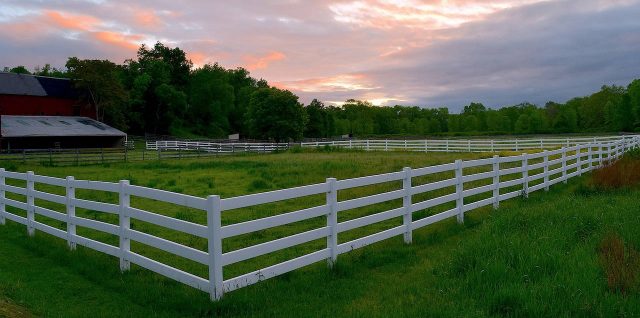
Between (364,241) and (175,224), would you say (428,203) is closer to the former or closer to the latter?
(364,241)

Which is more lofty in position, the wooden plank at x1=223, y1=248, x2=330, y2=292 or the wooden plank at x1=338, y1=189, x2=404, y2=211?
the wooden plank at x1=338, y1=189, x2=404, y2=211

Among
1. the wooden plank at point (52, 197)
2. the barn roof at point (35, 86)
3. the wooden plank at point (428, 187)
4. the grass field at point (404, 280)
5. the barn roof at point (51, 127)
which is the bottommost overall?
the grass field at point (404, 280)

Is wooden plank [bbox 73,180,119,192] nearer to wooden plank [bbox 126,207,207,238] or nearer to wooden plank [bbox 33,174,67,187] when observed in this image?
wooden plank [bbox 33,174,67,187]

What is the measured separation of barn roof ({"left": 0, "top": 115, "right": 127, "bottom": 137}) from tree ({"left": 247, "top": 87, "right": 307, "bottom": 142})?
24.3 meters

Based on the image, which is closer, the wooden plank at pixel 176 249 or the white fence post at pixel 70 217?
the wooden plank at pixel 176 249

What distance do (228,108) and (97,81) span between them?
135 ft

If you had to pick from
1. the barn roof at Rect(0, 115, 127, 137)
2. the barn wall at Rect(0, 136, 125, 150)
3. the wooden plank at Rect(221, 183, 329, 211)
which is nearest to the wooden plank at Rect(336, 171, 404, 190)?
the wooden plank at Rect(221, 183, 329, 211)

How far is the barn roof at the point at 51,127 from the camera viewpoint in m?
49.1

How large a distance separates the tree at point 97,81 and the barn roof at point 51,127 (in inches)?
167

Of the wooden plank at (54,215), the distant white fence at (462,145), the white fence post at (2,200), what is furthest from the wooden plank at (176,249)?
the distant white fence at (462,145)

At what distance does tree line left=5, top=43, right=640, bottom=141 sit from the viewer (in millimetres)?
69062

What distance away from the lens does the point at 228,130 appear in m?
104

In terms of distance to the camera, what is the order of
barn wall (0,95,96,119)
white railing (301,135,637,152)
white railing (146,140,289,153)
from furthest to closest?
1. barn wall (0,95,96,119)
2. white railing (146,140,289,153)
3. white railing (301,135,637,152)

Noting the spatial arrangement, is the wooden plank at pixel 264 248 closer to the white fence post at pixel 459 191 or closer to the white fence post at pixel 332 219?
the white fence post at pixel 332 219
